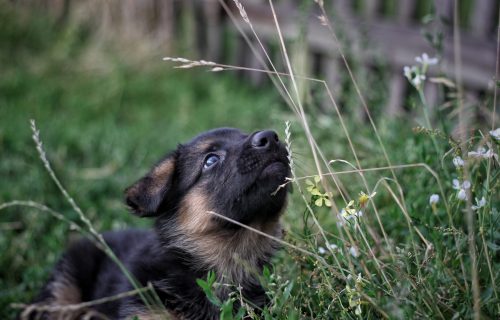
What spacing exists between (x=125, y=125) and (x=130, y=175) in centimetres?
166

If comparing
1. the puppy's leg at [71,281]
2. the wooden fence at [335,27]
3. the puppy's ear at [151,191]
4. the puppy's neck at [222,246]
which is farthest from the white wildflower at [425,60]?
the puppy's leg at [71,281]

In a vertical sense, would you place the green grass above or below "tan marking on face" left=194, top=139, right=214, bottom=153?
below

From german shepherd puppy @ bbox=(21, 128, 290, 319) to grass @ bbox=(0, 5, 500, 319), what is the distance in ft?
0.74

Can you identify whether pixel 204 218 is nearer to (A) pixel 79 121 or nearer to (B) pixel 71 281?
(B) pixel 71 281

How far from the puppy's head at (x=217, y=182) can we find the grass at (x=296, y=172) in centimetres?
22

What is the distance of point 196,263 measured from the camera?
3578 millimetres

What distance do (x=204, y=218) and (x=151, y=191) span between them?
0.33 metres

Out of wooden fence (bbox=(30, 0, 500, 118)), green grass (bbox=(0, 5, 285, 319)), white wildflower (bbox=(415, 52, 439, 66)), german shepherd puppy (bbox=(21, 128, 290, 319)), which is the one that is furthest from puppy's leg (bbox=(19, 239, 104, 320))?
white wildflower (bbox=(415, 52, 439, 66))

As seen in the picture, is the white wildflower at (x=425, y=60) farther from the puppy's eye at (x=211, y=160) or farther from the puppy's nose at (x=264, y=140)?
the puppy's eye at (x=211, y=160)

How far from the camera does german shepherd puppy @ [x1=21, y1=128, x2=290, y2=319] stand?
3320 millimetres

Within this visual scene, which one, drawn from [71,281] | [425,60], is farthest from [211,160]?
[71,281]

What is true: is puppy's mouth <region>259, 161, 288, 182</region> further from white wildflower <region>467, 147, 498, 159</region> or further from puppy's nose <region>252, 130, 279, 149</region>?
white wildflower <region>467, 147, 498, 159</region>

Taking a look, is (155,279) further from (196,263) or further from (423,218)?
(423,218)

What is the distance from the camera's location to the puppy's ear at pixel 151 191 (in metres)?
3.51
